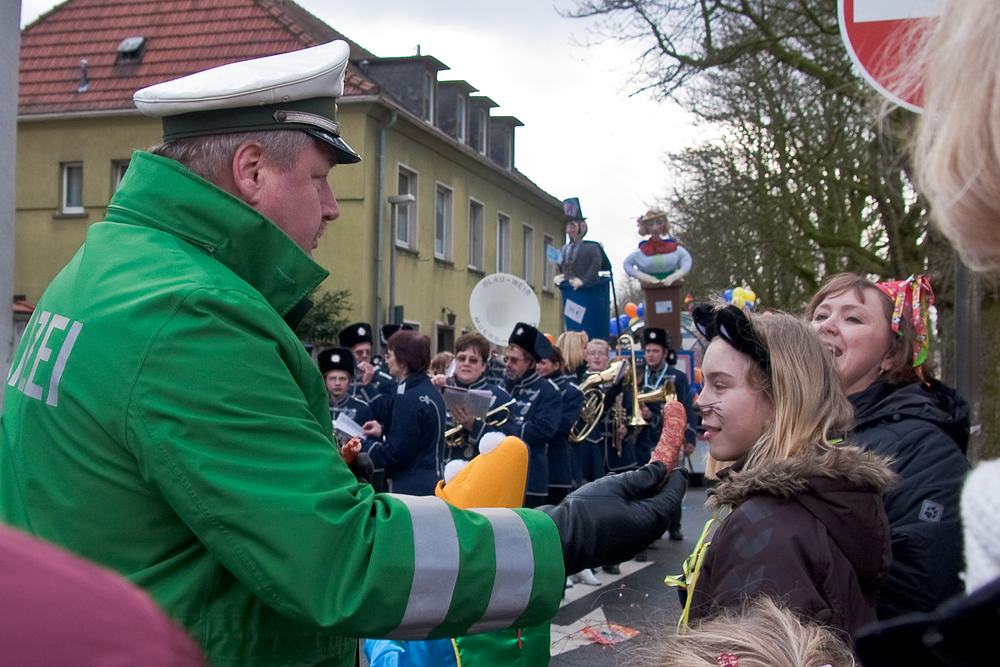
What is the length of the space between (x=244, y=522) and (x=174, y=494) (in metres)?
0.12

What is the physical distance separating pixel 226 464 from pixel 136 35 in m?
23.8

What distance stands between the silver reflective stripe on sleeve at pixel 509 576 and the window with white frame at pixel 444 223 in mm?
22915

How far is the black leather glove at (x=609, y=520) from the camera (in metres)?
1.70

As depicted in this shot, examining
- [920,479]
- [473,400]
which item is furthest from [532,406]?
[920,479]

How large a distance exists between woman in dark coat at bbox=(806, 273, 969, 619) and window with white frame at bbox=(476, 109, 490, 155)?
23925 mm

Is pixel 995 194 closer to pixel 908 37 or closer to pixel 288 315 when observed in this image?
pixel 908 37

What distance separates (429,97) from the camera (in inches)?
938

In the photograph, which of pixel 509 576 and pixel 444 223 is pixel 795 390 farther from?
pixel 444 223

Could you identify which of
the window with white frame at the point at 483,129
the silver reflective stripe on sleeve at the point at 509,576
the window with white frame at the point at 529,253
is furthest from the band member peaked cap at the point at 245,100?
the window with white frame at the point at 529,253

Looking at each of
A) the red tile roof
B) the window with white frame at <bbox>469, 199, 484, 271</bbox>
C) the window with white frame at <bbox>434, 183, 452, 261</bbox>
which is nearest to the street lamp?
the red tile roof

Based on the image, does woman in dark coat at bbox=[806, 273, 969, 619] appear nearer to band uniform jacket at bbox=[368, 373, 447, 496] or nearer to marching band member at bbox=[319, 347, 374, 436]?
band uniform jacket at bbox=[368, 373, 447, 496]

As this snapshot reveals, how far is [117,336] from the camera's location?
4.80 feet

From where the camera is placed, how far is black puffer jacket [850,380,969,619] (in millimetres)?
2328

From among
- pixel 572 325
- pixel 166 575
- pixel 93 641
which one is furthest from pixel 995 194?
pixel 572 325
